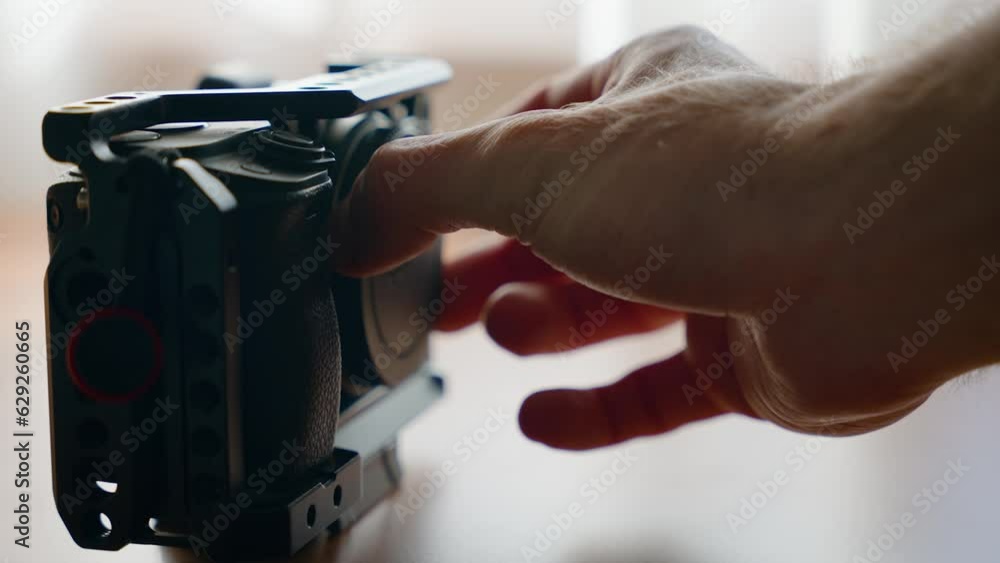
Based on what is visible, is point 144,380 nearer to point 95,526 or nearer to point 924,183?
point 95,526

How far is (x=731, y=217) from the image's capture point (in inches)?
15.8

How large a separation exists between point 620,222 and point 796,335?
0.26 feet

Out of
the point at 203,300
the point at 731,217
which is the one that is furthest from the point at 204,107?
the point at 731,217

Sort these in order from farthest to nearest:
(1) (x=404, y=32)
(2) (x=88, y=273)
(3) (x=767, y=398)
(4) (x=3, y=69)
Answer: (1) (x=404, y=32)
(4) (x=3, y=69)
(3) (x=767, y=398)
(2) (x=88, y=273)

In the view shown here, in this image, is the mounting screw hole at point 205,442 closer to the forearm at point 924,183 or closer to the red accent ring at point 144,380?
the red accent ring at point 144,380

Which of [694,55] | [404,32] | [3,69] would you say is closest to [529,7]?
[404,32]

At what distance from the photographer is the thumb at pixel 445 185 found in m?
0.44

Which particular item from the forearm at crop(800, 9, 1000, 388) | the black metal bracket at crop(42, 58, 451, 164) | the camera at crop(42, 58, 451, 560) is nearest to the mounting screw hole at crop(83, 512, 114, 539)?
the camera at crop(42, 58, 451, 560)

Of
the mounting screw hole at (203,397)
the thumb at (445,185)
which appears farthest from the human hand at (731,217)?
the mounting screw hole at (203,397)

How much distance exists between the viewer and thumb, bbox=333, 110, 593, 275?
0.44 meters

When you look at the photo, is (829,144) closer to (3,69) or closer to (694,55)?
(694,55)

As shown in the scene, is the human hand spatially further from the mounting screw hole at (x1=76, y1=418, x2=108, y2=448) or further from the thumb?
the mounting screw hole at (x1=76, y1=418, x2=108, y2=448)

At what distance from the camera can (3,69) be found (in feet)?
3.19

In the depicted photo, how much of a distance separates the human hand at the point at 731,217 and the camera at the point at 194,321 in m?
0.05
